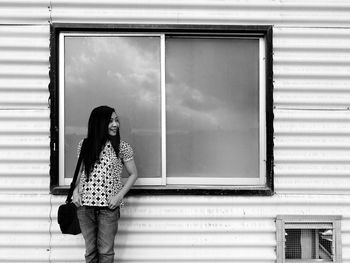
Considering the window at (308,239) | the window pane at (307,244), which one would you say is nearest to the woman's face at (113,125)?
the window at (308,239)

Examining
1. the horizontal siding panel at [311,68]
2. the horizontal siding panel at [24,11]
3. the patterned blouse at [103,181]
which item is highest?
the horizontal siding panel at [24,11]

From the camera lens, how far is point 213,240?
4.33 m

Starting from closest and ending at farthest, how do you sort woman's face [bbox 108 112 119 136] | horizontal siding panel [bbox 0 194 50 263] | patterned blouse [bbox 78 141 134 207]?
patterned blouse [bbox 78 141 134 207] → woman's face [bbox 108 112 119 136] → horizontal siding panel [bbox 0 194 50 263]

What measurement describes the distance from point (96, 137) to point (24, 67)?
1.22 meters

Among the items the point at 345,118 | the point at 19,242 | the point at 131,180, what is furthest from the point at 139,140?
the point at 345,118

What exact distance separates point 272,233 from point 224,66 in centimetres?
179

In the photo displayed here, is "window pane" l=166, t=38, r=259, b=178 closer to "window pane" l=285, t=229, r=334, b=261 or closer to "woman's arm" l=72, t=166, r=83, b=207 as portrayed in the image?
"window pane" l=285, t=229, r=334, b=261

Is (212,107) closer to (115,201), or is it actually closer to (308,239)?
(115,201)

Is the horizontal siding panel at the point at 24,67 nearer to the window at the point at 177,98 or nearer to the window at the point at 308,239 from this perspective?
the window at the point at 177,98

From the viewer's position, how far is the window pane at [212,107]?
4.41m

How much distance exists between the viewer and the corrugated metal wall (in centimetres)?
430

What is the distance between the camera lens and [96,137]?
376 centimetres

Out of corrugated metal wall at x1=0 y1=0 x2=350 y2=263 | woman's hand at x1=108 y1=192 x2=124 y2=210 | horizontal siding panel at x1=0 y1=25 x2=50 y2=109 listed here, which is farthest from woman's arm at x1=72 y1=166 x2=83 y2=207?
horizontal siding panel at x1=0 y1=25 x2=50 y2=109

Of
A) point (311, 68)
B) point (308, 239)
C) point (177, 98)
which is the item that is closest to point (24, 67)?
point (177, 98)
